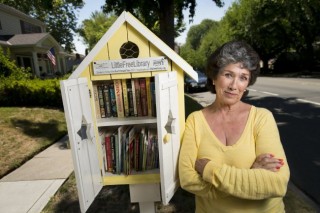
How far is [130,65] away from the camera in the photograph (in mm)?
2178

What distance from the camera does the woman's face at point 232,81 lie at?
1808 millimetres

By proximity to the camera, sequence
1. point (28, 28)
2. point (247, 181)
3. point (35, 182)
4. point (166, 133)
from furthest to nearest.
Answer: point (28, 28) → point (35, 182) → point (166, 133) → point (247, 181)

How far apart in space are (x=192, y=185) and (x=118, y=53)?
1.21 m

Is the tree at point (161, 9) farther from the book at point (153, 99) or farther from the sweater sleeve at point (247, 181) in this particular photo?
the sweater sleeve at point (247, 181)

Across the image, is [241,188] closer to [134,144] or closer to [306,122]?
[134,144]

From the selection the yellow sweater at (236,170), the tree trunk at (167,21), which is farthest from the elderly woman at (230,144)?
the tree trunk at (167,21)

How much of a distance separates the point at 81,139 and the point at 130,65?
713mm

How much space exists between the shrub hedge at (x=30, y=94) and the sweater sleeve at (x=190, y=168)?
35.0 feet

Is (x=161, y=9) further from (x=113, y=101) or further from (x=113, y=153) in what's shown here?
(x=113, y=153)

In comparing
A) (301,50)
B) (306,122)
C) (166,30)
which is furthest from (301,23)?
(166,30)

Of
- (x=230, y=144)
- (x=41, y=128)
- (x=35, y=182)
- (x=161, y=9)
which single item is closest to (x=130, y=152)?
(x=230, y=144)

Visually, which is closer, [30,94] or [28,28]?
[30,94]

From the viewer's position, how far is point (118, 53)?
2207 millimetres

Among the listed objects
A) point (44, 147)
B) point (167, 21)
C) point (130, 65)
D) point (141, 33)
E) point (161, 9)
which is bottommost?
point (44, 147)
